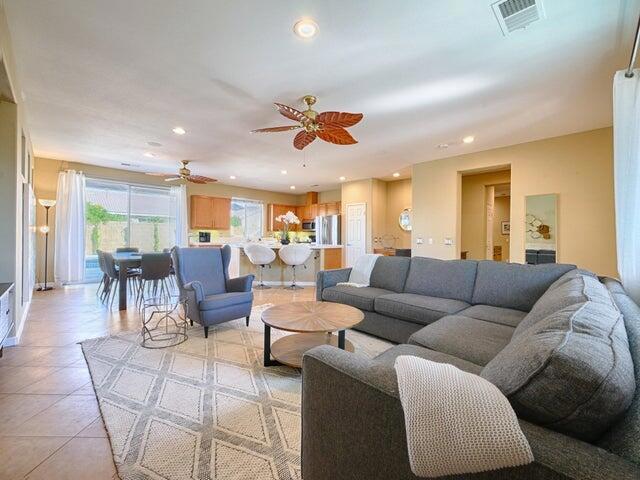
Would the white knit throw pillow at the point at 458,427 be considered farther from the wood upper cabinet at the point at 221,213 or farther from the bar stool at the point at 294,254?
the wood upper cabinet at the point at 221,213

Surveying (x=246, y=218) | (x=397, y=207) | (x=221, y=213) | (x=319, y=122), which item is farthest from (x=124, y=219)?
(x=397, y=207)

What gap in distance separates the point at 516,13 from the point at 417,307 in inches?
92.1

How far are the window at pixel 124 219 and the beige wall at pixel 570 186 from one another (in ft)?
22.4

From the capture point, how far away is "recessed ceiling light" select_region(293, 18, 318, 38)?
201 cm

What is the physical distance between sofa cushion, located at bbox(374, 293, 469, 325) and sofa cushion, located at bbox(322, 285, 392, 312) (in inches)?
4.9

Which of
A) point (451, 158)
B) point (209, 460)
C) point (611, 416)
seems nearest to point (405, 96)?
point (451, 158)

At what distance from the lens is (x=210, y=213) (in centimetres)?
804

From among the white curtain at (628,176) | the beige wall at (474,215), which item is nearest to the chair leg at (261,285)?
the beige wall at (474,215)

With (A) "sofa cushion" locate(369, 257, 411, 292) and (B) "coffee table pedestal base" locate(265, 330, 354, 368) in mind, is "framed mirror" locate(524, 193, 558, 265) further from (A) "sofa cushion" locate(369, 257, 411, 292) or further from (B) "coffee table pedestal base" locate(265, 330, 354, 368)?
(B) "coffee table pedestal base" locate(265, 330, 354, 368)

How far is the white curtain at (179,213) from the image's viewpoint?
24.2 feet

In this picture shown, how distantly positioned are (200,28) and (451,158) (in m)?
4.65

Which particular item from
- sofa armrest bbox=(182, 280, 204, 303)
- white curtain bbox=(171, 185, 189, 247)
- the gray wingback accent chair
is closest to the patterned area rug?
the gray wingback accent chair

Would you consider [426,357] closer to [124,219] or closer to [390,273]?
[390,273]

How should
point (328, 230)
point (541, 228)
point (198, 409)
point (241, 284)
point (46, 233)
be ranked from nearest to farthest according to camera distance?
point (198, 409)
point (241, 284)
point (541, 228)
point (46, 233)
point (328, 230)
